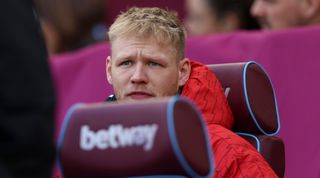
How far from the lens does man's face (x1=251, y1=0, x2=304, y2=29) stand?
17.2 ft

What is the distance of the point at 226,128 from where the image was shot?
139 inches

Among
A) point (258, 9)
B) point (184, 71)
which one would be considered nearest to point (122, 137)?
point (184, 71)

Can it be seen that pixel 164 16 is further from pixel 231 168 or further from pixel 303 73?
pixel 303 73

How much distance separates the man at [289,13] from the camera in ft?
17.0

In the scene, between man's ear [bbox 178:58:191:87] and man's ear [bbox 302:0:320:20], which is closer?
Answer: man's ear [bbox 178:58:191:87]

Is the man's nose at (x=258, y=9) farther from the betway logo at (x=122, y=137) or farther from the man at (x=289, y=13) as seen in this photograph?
the betway logo at (x=122, y=137)

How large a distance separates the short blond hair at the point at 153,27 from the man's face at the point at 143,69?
2 cm

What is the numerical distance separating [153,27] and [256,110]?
481 mm

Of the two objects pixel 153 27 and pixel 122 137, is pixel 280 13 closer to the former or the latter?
pixel 153 27

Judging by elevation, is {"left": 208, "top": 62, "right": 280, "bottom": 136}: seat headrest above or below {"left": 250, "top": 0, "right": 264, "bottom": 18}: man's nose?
above

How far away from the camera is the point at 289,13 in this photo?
526 centimetres

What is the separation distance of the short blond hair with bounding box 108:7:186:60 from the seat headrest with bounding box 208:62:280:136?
9.2 inches

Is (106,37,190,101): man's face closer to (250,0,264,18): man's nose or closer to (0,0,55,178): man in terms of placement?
(0,0,55,178): man

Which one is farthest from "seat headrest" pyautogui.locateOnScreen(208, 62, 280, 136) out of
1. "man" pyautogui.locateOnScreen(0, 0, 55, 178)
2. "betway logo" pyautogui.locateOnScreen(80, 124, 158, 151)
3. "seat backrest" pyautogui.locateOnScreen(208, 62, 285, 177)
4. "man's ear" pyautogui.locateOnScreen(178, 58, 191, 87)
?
"man" pyautogui.locateOnScreen(0, 0, 55, 178)
